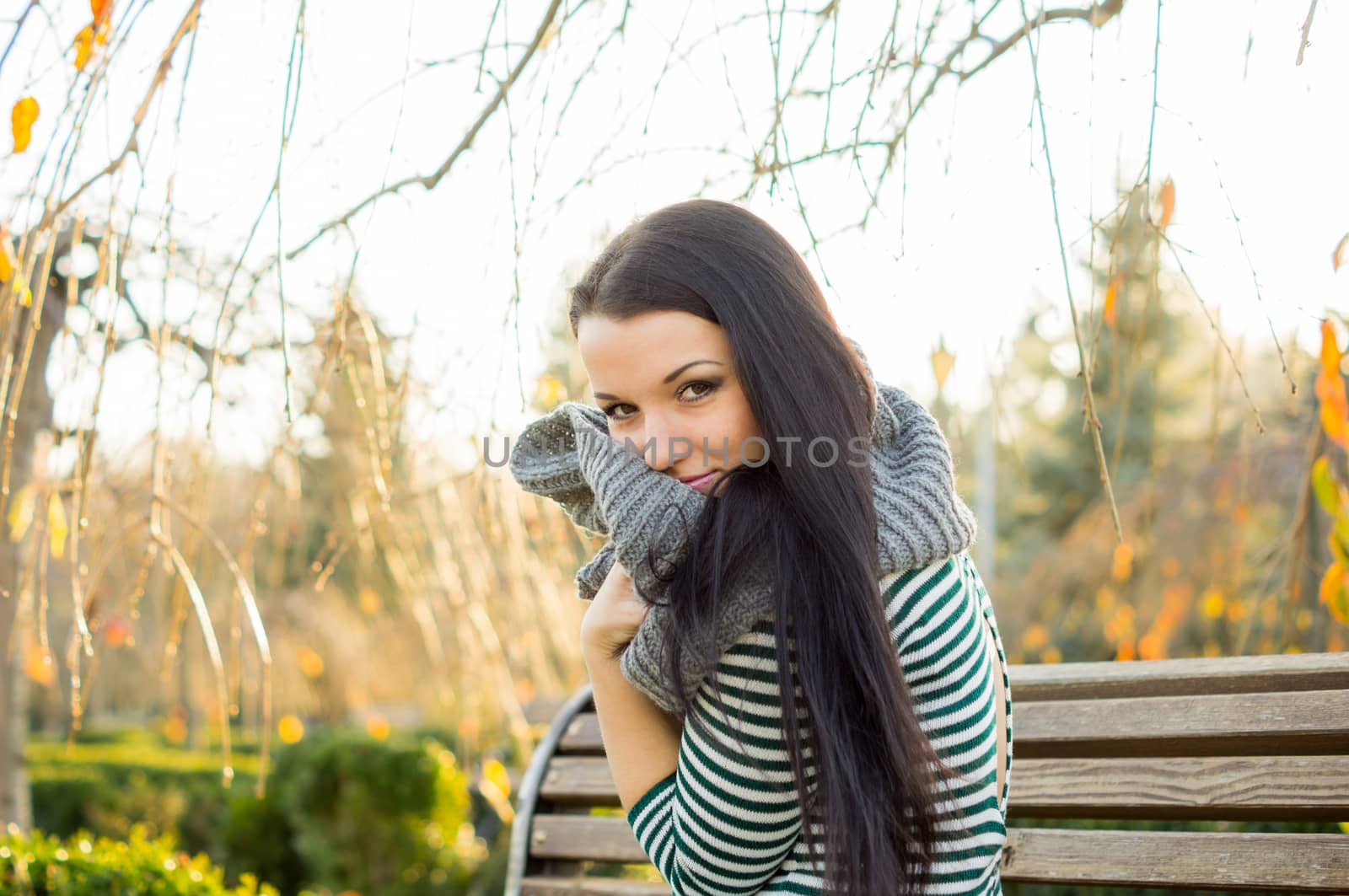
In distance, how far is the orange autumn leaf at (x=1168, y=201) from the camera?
1658 millimetres

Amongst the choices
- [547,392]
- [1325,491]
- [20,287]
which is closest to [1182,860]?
[1325,491]

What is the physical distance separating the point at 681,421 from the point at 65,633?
11.0m

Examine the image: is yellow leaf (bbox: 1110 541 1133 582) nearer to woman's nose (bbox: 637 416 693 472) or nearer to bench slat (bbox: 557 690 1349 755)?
bench slat (bbox: 557 690 1349 755)

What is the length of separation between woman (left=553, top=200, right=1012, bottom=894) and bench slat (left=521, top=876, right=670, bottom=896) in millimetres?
693

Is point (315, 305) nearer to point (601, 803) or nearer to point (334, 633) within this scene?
point (601, 803)

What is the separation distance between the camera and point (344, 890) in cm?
490

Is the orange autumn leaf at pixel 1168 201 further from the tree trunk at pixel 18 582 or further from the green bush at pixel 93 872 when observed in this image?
the tree trunk at pixel 18 582

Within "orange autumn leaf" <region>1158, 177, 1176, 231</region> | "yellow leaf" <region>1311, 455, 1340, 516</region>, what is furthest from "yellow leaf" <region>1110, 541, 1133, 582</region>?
"yellow leaf" <region>1311, 455, 1340, 516</region>

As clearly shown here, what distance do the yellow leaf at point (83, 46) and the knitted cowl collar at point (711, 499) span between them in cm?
83

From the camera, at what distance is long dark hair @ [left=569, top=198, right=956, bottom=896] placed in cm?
118

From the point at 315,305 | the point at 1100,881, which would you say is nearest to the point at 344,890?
the point at 315,305

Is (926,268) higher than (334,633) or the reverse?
higher

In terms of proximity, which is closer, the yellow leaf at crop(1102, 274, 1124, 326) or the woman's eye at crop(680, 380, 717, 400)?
the woman's eye at crop(680, 380, 717, 400)

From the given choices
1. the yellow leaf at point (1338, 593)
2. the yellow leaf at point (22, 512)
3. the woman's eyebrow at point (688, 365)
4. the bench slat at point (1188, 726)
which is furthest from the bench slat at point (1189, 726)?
the yellow leaf at point (22, 512)
